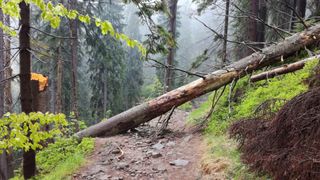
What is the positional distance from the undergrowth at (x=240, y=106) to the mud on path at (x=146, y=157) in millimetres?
504

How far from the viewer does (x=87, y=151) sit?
8.38 m

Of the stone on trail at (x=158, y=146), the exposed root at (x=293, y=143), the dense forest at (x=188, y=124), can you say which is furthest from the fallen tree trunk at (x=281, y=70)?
the exposed root at (x=293, y=143)

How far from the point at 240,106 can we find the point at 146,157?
272 cm

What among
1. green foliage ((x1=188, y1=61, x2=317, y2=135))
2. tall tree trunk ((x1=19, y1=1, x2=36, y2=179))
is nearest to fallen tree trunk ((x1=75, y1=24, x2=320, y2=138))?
green foliage ((x1=188, y1=61, x2=317, y2=135))

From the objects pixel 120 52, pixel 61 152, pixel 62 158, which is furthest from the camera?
pixel 120 52

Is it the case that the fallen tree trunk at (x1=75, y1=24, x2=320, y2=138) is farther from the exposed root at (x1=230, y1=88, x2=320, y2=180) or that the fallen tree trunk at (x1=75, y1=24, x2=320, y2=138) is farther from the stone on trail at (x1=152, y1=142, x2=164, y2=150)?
the exposed root at (x1=230, y1=88, x2=320, y2=180)

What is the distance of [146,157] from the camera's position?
25.0 ft

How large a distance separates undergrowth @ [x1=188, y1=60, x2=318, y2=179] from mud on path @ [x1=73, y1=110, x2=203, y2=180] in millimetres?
504

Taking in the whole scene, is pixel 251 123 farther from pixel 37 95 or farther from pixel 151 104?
pixel 37 95

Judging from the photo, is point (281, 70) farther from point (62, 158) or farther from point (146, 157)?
point (62, 158)

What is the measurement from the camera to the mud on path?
673 centimetres

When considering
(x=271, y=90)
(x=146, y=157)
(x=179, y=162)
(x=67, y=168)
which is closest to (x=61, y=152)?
(x=67, y=168)

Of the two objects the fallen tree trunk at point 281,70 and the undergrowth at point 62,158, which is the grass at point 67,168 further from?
the fallen tree trunk at point 281,70

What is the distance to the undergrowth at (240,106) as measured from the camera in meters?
5.70
